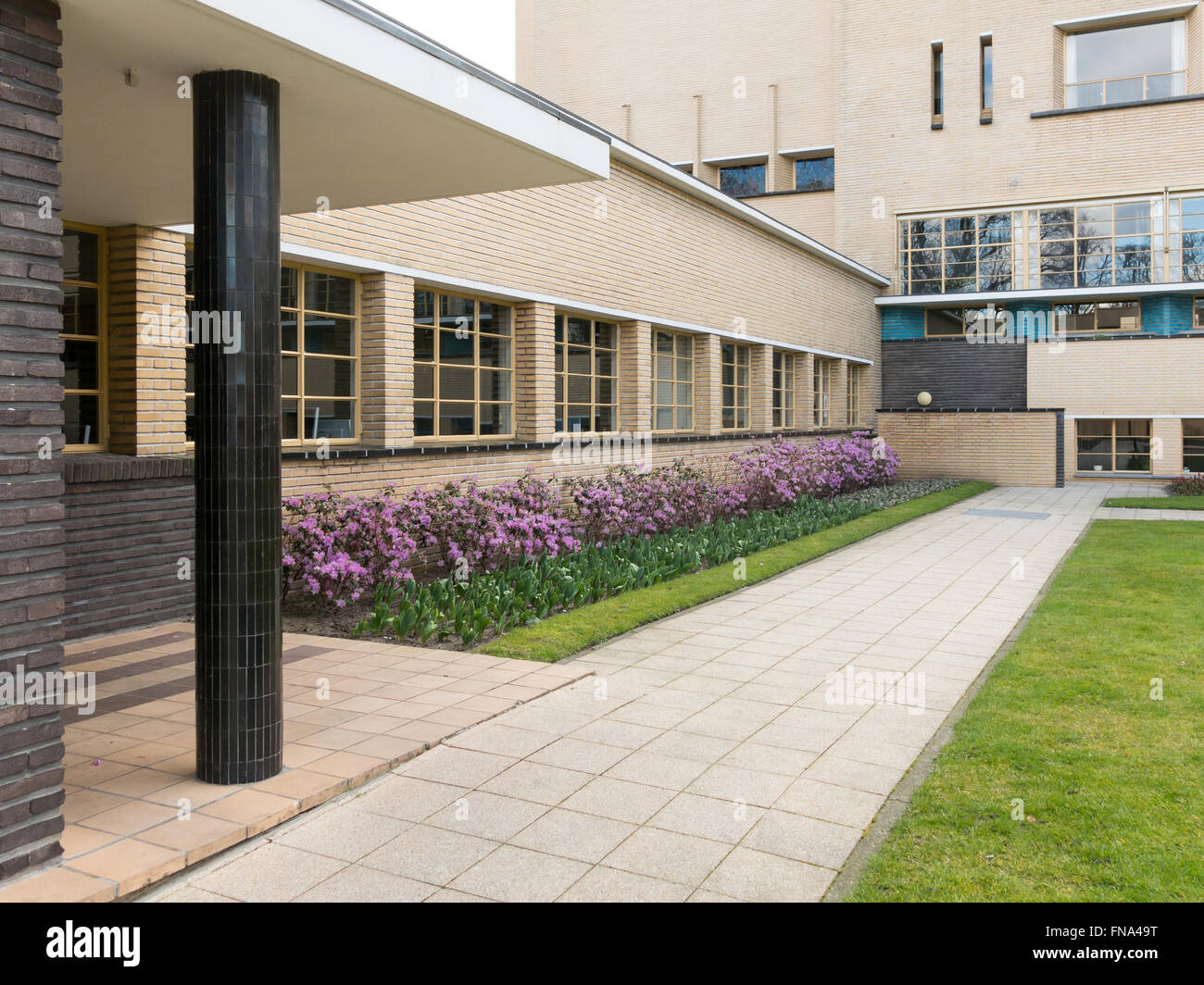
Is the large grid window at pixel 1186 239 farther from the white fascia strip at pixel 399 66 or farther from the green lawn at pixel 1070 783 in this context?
the white fascia strip at pixel 399 66

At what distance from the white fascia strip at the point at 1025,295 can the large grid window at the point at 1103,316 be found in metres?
0.32

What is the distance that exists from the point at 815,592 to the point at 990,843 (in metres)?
6.22

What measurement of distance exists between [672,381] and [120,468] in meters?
10.6

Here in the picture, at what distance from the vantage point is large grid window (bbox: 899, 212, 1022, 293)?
2762 centimetres

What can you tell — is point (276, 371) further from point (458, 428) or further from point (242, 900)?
point (458, 428)

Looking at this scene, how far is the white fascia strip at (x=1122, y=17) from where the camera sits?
85.4ft

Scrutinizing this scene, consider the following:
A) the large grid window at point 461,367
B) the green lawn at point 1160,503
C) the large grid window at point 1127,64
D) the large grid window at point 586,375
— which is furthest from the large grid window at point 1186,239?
the large grid window at point 461,367

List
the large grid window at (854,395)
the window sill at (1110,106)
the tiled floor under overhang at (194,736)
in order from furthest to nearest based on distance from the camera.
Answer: the large grid window at (854,395)
the window sill at (1110,106)
the tiled floor under overhang at (194,736)

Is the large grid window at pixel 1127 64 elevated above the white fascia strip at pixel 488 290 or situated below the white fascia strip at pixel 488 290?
above

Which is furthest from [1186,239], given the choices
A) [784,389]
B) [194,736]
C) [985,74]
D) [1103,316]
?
[194,736]

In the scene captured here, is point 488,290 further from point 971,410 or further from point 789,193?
point 789,193

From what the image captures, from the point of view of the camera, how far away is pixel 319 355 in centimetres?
949
